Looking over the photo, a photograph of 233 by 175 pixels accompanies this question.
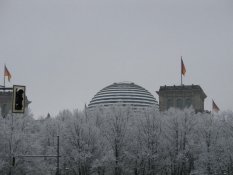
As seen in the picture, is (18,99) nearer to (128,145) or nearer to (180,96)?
(128,145)

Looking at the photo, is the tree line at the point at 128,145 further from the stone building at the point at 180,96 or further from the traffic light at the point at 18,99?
the stone building at the point at 180,96

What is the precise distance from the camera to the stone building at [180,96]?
149 metres

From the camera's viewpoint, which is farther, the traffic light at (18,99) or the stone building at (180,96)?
the stone building at (180,96)

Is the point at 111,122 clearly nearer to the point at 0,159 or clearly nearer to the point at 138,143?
the point at 138,143

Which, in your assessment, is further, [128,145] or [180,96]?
[180,96]

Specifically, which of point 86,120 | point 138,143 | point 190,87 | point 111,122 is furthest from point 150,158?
point 190,87

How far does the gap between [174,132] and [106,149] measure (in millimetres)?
12842

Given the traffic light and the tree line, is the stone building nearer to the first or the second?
the tree line

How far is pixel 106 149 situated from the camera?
78.6 m

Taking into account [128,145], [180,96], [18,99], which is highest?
[180,96]

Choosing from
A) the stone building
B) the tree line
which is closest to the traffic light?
the tree line

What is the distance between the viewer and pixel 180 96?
15000 cm

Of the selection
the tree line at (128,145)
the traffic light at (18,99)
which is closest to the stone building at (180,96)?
the tree line at (128,145)

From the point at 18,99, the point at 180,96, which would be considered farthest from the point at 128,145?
the point at 180,96
